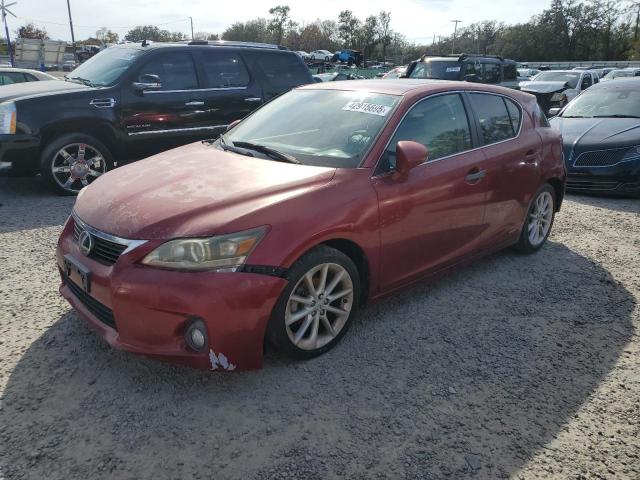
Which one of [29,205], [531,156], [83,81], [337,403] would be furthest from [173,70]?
[337,403]

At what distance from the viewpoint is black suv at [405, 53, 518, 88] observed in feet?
41.9

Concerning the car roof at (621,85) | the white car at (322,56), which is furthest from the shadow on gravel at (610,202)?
the white car at (322,56)

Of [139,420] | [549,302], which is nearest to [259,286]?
[139,420]

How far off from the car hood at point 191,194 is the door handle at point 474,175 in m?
1.20

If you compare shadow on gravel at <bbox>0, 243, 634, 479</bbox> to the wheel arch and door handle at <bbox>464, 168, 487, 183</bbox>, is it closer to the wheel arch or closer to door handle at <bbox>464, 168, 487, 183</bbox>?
door handle at <bbox>464, 168, 487, 183</bbox>

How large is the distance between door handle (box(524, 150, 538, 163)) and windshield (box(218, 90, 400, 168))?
153 cm

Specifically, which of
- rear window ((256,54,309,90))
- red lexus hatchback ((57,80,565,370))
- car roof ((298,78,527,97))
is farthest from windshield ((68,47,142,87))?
car roof ((298,78,527,97))

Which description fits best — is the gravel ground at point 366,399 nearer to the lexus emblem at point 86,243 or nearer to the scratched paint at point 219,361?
the scratched paint at point 219,361

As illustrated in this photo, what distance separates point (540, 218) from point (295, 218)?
3132mm

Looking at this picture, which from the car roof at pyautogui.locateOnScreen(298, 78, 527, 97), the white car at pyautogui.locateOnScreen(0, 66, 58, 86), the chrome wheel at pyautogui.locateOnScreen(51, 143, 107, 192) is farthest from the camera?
the white car at pyautogui.locateOnScreen(0, 66, 58, 86)

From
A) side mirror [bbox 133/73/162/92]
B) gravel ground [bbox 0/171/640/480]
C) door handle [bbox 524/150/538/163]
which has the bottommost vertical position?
gravel ground [bbox 0/171/640/480]

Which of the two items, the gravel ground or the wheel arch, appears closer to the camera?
the gravel ground

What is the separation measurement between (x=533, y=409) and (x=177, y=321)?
1.89 metres

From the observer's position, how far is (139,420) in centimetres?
249
